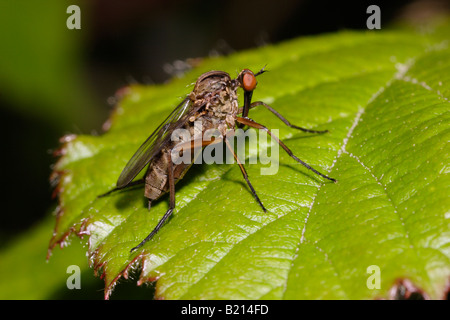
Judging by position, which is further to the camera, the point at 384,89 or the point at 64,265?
the point at 64,265

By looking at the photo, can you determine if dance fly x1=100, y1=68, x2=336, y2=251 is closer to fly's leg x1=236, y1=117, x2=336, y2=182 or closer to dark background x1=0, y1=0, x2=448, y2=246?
fly's leg x1=236, y1=117, x2=336, y2=182

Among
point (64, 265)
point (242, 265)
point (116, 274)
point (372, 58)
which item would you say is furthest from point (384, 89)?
point (64, 265)

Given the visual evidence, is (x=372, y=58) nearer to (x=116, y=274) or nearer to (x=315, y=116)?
(x=315, y=116)

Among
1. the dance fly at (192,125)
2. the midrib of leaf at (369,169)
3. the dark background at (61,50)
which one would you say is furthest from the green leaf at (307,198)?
the dark background at (61,50)

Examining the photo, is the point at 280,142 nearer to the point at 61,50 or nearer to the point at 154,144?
the point at 154,144

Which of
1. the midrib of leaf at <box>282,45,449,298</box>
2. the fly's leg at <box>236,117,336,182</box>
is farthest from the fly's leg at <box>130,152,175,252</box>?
the midrib of leaf at <box>282,45,449,298</box>

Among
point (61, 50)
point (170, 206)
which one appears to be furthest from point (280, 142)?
point (61, 50)
